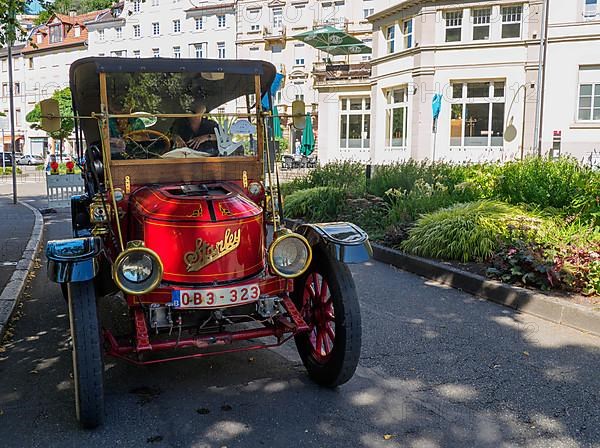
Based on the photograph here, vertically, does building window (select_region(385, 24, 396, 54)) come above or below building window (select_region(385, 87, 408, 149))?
above

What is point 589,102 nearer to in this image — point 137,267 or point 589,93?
point 589,93

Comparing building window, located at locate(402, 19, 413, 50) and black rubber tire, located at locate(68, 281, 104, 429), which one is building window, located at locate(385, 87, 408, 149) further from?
black rubber tire, located at locate(68, 281, 104, 429)

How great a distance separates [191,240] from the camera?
13.5ft

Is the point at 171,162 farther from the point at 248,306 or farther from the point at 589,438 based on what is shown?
the point at 589,438

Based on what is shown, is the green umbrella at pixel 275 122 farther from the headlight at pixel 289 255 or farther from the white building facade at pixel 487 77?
the white building facade at pixel 487 77

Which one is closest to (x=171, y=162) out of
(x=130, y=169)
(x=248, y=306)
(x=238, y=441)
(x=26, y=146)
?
(x=130, y=169)

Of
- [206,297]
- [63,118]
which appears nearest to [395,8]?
[63,118]

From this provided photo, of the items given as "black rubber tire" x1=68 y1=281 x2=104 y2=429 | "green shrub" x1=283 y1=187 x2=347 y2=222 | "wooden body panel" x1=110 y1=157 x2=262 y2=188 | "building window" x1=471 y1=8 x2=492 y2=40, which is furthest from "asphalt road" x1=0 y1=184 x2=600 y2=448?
"building window" x1=471 y1=8 x2=492 y2=40

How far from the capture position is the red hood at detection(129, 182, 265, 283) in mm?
4117

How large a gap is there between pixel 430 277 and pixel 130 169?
4609 mm

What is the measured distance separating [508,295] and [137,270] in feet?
14.4

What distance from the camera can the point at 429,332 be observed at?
5898 mm

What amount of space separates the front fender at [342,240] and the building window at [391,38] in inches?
1016

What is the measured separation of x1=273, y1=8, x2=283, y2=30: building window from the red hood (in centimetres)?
5024
